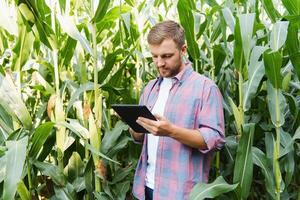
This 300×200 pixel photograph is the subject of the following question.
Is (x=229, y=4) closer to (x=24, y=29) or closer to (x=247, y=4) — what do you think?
(x=247, y=4)

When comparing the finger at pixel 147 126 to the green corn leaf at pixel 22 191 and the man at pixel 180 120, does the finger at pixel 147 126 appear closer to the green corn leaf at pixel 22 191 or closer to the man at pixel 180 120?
the man at pixel 180 120

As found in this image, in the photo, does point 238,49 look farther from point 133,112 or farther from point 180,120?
point 133,112

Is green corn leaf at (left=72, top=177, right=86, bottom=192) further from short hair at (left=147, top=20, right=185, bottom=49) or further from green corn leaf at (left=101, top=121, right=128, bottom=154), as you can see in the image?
short hair at (left=147, top=20, right=185, bottom=49)

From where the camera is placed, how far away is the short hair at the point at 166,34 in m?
1.63

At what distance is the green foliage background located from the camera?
1822 millimetres

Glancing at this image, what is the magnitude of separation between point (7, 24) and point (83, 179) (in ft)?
2.78

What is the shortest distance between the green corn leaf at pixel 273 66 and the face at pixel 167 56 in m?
0.36

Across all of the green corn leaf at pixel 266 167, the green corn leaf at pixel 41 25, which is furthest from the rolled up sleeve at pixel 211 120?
the green corn leaf at pixel 41 25

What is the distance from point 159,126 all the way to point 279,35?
→ 0.71 m

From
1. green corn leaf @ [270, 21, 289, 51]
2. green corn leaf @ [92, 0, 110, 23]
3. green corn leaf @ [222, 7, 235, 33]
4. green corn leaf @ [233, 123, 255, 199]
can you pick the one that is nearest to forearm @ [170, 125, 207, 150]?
green corn leaf @ [233, 123, 255, 199]

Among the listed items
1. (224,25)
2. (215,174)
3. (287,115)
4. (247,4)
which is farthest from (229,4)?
(215,174)

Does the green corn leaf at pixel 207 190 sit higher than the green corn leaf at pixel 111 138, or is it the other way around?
the green corn leaf at pixel 111 138

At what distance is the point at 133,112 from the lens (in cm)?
158

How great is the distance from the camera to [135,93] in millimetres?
2520
